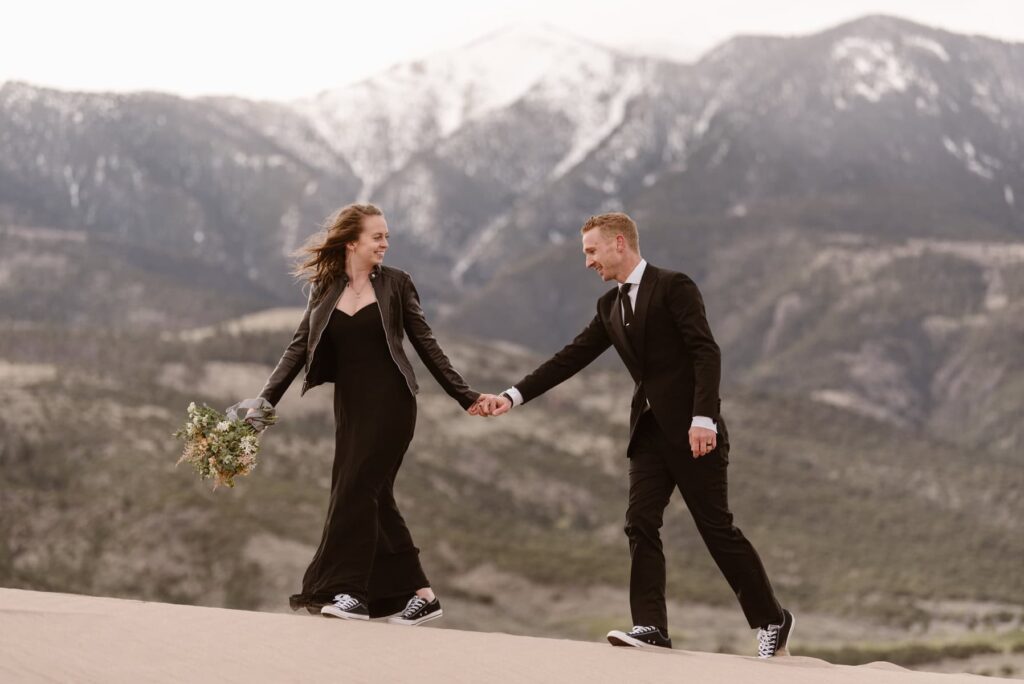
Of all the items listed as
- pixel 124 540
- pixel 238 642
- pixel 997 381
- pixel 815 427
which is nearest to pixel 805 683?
pixel 238 642

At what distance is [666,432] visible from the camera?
325 inches

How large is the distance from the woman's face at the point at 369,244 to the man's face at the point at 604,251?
1181 mm

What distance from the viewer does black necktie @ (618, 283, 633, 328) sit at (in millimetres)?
8453

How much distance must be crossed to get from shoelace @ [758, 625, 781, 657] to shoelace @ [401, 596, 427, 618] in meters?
1.93

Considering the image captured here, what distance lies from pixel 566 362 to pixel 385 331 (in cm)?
111

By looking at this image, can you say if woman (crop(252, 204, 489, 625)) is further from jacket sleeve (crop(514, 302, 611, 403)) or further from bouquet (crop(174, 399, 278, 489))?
jacket sleeve (crop(514, 302, 611, 403))

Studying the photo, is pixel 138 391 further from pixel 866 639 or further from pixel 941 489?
pixel 941 489

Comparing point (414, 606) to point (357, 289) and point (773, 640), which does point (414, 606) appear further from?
point (773, 640)

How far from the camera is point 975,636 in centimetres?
6438

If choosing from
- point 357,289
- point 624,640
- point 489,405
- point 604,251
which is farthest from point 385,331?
point 624,640

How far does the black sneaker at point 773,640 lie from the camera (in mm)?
8258

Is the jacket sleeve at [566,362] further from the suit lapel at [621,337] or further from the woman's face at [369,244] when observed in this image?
the woman's face at [369,244]

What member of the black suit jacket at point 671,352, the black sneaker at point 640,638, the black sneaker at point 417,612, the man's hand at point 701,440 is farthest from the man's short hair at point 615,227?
the black sneaker at point 417,612

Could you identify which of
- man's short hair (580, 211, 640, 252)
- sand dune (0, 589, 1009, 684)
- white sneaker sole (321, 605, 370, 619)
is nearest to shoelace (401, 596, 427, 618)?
white sneaker sole (321, 605, 370, 619)
